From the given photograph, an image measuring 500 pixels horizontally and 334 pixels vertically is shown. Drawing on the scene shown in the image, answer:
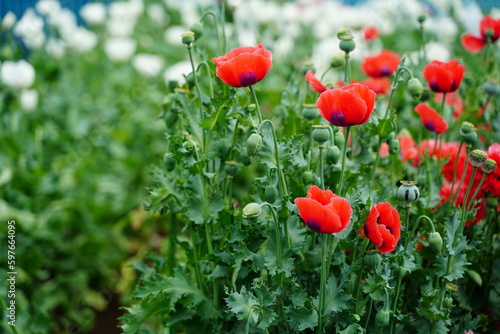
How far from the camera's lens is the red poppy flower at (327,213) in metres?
0.85

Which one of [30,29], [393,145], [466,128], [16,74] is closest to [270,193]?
[393,145]

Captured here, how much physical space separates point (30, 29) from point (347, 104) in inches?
103

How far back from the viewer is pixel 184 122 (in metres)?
1.32

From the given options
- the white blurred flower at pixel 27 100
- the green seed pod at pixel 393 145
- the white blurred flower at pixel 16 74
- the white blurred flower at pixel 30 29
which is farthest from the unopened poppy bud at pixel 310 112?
the white blurred flower at pixel 30 29

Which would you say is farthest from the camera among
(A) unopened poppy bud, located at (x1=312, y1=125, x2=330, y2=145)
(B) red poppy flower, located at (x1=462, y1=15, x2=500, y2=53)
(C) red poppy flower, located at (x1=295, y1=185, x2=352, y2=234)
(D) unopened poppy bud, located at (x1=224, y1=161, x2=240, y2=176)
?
→ (B) red poppy flower, located at (x1=462, y1=15, x2=500, y2=53)

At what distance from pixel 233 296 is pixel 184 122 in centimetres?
51

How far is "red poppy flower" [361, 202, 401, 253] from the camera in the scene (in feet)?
3.05

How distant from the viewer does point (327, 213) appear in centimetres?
84

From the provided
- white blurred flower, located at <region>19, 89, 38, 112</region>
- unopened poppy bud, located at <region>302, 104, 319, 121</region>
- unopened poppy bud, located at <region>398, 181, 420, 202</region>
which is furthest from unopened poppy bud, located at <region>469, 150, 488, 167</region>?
white blurred flower, located at <region>19, 89, 38, 112</region>

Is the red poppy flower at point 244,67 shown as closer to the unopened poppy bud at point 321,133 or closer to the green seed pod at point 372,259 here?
the unopened poppy bud at point 321,133

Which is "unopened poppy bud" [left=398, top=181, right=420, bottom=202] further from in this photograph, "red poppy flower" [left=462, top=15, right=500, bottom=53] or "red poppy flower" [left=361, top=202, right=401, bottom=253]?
"red poppy flower" [left=462, top=15, right=500, bottom=53]

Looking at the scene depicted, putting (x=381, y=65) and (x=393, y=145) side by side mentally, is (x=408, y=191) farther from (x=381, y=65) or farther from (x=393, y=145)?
(x=381, y=65)

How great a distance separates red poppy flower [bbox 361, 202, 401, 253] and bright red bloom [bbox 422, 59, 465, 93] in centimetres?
40

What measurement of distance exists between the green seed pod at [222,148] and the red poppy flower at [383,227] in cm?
32
